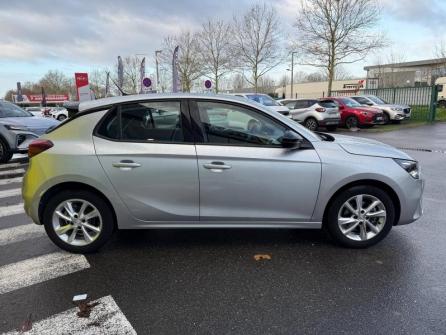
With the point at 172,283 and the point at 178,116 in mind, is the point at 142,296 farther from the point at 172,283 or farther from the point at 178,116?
the point at 178,116

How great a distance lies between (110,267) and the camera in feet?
12.5

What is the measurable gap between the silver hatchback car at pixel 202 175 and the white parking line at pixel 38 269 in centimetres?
16

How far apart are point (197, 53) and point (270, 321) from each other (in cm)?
3830

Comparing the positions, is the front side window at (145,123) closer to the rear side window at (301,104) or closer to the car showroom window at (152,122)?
the car showroom window at (152,122)

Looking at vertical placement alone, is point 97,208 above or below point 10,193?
above

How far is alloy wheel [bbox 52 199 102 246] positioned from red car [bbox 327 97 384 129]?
17.2 m

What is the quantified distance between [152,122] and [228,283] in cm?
178

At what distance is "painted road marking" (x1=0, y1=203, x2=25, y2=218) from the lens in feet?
18.6

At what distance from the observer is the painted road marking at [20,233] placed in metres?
Answer: 4.61

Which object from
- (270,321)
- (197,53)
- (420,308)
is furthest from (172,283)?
(197,53)

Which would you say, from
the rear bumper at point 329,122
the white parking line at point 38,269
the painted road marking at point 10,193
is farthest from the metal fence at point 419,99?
the white parking line at point 38,269

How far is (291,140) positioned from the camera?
12.5 ft

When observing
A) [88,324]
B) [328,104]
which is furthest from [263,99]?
[88,324]

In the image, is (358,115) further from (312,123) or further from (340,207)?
(340,207)
